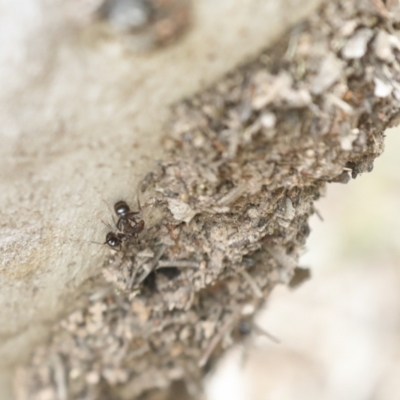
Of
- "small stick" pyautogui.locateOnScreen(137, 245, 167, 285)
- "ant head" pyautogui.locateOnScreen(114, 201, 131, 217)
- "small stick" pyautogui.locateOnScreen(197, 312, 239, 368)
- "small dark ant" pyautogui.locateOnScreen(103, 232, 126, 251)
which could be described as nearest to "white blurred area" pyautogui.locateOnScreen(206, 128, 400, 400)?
"small stick" pyautogui.locateOnScreen(197, 312, 239, 368)

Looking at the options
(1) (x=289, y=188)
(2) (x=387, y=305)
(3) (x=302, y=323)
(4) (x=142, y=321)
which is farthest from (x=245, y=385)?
(1) (x=289, y=188)

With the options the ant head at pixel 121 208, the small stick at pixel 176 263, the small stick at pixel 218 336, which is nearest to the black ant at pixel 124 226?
the ant head at pixel 121 208

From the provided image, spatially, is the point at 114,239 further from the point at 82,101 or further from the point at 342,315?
the point at 342,315

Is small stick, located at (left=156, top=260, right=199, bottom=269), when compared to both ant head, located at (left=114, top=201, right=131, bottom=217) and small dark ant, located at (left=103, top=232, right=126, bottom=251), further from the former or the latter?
ant head, located at (left=114, top=201, right=131, bottom=217)

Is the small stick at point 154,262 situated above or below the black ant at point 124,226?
below

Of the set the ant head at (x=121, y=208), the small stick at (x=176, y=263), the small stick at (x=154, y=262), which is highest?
the ant head at (x=121, y=208)

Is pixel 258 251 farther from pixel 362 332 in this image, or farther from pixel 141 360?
pixel 362 332

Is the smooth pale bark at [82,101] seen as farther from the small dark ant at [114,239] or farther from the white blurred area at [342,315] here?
the white blurred area at [342,315]

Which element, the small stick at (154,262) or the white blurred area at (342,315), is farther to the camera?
the white blurred area at (342,315)
